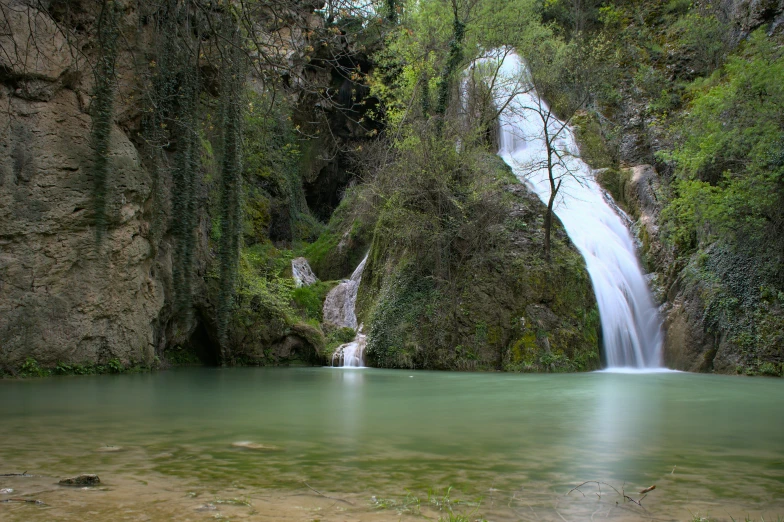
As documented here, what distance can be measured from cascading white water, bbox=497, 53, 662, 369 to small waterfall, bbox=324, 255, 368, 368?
7573mm

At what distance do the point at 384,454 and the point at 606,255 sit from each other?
16.5 m

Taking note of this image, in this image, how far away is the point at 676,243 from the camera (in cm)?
1909

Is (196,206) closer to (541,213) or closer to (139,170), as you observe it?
(139,170)

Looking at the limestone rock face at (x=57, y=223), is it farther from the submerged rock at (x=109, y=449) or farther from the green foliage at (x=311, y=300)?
the submerged rock at (x=109, y=449)

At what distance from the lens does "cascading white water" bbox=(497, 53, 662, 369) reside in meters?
17.5

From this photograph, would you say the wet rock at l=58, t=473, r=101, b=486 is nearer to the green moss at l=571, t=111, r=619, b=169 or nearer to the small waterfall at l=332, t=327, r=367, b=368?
the small waterfall at l=332, t=327, r=367, b=368

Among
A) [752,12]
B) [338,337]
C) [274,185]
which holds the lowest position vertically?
[338,337]

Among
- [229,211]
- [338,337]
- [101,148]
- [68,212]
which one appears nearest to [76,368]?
[68,212]

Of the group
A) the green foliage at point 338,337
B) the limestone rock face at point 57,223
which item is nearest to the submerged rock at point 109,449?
the limestone rock face at point 57,223

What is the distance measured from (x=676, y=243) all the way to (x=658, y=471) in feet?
54.8

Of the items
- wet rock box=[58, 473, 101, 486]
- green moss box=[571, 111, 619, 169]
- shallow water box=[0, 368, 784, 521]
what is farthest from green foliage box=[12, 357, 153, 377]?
green moss box=[571, 111, 619, 169]

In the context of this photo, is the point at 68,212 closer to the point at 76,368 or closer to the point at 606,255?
the point at 76,368

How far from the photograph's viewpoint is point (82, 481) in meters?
3.45

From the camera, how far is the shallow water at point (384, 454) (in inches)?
126
